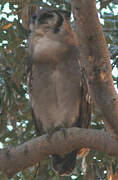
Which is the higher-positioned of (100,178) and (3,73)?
(3,73)

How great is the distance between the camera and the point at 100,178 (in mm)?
3029

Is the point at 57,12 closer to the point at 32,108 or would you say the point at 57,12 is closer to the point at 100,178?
the point at 32,108

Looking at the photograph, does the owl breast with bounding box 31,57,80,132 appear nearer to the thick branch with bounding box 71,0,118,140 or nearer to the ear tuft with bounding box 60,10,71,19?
the ear tuft with bounding box 60,10,71,19

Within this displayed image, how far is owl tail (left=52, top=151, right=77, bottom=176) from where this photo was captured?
306cm

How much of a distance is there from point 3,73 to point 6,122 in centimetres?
42

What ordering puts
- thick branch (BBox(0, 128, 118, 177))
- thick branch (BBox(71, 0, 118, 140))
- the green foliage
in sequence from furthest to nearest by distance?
the green foliage < thick branch (BBox(0, 128, 118, 177)) < thick branch (BBox(71, 0, 118, 140))

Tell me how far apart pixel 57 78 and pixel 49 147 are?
80 cm

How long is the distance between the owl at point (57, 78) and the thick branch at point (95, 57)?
1054 mm

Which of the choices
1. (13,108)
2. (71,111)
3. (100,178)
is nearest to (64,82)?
(71,111)

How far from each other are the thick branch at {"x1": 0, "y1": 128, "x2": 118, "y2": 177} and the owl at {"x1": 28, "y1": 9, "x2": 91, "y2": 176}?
0.63 meters

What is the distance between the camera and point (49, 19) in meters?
3.32

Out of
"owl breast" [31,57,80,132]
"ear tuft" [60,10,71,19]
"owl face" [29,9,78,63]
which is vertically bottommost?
"owl breast" [31,57,80,132]

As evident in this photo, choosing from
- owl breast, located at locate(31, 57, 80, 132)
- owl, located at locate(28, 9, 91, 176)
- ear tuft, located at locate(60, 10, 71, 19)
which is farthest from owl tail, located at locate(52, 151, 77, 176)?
ear tuft, located at locate(60, 10, 71, 19)

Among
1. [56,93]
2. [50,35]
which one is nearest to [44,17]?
[50,35]
